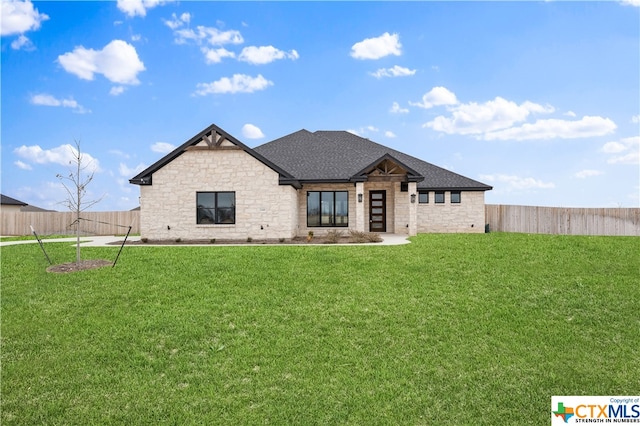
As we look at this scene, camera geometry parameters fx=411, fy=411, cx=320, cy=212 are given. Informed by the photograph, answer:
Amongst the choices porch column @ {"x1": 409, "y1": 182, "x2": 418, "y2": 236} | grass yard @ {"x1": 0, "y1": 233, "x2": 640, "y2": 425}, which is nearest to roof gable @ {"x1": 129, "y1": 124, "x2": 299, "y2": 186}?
porch column @ {"x1": 409, "y1": 182, "x2": 418, "y2": 236}

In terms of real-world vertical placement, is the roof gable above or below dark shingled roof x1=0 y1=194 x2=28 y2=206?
above

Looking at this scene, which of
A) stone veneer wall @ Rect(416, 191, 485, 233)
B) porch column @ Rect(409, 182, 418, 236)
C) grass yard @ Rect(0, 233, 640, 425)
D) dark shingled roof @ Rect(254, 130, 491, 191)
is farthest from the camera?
stone veneer wall @ Rect(416, 191, 485, 233)

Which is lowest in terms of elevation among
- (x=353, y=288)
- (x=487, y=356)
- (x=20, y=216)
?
(x=487, y=356)

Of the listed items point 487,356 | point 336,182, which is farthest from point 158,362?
point 336,182

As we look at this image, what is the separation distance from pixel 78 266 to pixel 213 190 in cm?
775

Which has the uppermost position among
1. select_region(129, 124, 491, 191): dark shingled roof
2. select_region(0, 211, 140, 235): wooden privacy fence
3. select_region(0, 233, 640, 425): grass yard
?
select_region(129, 124, 491, 191): dark shingled roof

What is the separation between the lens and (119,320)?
30.2 ft

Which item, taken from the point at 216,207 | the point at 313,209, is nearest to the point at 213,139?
the point at 216,207

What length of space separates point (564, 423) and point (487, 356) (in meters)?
1.64

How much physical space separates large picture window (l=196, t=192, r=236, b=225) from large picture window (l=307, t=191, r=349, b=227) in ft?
17.0

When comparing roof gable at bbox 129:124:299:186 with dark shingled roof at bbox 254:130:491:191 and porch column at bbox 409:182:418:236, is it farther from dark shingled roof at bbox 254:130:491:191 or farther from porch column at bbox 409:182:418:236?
porch column at bbox 409:182:418:236

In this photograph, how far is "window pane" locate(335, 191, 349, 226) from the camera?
78.3 feet

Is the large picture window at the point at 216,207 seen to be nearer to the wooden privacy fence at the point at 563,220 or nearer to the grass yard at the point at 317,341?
the grass yard at the point at 317,341

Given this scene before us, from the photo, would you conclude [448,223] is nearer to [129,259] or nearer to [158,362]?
[129,259]
